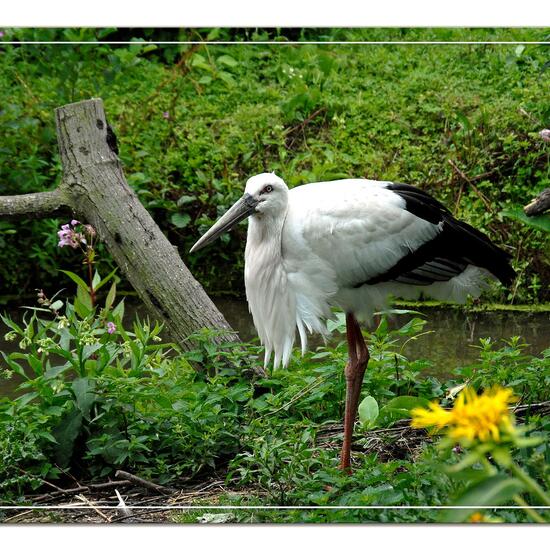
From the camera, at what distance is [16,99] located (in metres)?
3.90

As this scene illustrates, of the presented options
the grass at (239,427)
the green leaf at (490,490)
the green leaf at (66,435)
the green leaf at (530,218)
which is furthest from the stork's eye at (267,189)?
the green leaf at (490,490)

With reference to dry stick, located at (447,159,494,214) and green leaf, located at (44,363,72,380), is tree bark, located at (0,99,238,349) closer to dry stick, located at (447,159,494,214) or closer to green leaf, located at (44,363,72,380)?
green leaf, located at (44,363,72,380)

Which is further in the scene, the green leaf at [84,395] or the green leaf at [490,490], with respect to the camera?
the green leaf at [84,395]

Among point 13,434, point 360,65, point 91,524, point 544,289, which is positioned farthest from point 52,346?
point 544,289

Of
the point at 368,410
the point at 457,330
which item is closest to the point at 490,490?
the point at 368,410

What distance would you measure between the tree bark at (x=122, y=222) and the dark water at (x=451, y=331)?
0.30 m

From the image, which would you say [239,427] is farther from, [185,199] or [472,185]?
[472,185]

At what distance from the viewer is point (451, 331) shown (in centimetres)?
387

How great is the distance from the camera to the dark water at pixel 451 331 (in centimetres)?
363

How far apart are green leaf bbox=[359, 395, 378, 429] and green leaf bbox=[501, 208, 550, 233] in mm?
806

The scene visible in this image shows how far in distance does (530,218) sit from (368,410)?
871 mm

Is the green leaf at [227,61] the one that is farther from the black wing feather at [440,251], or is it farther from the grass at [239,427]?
the grass at [239,427]

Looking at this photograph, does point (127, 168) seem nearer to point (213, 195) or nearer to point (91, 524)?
point (213, 195)

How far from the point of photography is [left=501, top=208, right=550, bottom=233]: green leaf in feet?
11.1
